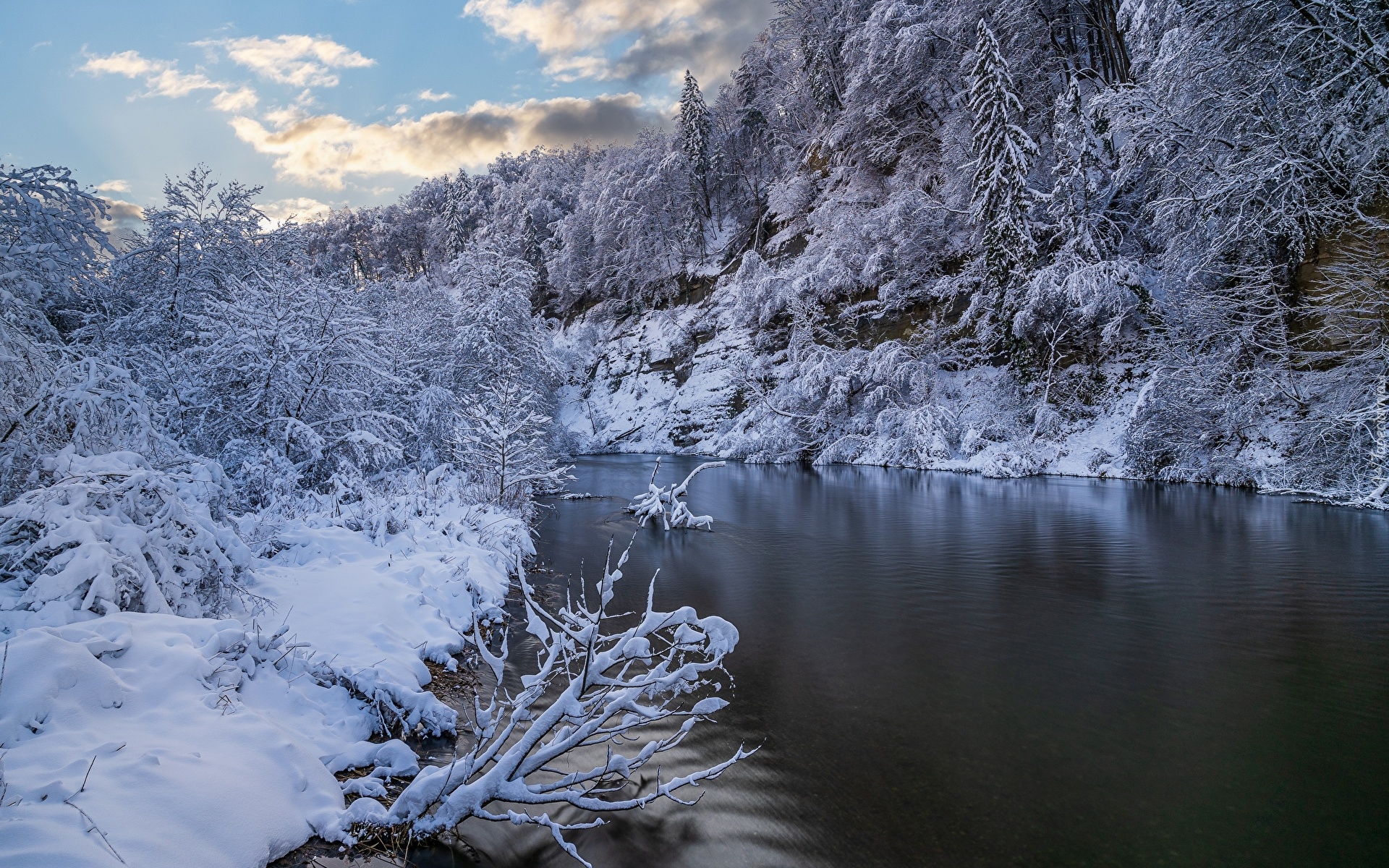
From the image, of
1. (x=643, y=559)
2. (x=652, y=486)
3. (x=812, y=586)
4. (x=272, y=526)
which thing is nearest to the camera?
(x=272, y=526)

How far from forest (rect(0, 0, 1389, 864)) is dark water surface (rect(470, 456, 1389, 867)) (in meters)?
0.93

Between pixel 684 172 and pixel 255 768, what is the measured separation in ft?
182

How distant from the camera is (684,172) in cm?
5284

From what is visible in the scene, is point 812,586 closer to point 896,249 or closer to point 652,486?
point 652,486

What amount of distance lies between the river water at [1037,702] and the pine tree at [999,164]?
14032mm

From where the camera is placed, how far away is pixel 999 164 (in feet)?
77.3

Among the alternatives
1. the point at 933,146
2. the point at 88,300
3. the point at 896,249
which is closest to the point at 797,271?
the point at 896,249

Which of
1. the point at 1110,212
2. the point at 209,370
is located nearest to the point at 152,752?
the point at 209,370

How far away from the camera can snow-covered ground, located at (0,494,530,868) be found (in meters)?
2.60

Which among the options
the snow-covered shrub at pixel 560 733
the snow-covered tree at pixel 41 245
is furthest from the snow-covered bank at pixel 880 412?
the snow-covered tree at pixel 41 245

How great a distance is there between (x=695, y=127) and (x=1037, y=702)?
52678mm

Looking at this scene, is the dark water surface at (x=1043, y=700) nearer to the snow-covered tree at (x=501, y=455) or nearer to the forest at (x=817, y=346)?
the forest at (x=817, y=346)

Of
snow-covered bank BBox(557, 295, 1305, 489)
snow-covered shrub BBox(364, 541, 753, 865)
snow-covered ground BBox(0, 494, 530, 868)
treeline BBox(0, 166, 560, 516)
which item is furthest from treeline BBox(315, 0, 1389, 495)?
snow-covered ground BBox(0, 494, 530, 868)

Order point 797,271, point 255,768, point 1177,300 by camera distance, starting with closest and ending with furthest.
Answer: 1. point 255,768
2. point 1177,300
3. point 797,271
